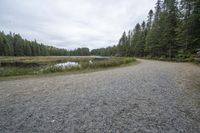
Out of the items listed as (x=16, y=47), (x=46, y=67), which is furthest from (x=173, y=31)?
(x=16, y=47)

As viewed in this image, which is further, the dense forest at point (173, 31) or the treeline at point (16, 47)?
the treeline at point (16, 47)

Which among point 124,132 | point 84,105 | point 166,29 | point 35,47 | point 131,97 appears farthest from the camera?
point 35,47

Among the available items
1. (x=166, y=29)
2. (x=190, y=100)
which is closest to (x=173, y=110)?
(x=190, y=100)

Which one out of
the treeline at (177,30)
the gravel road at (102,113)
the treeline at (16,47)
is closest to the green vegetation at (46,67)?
the gravel road at (102,113)

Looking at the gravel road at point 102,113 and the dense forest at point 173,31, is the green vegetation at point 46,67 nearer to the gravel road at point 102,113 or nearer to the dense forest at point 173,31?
the gravel road at point 102,113

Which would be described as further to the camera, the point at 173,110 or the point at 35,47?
the point at 35,47

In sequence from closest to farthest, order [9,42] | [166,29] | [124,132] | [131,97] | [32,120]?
[124,132] → [32,120] → [131,97] → [166,29] → [9,42]

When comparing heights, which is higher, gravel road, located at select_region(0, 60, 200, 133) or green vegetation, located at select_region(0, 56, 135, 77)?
green vegetation, located at select_region(0, 56, 135, 77)

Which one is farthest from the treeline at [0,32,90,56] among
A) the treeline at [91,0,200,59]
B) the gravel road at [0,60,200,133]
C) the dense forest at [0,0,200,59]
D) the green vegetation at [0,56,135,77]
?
the gravel road at [0,60,200,133]

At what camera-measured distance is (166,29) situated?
25.3 m

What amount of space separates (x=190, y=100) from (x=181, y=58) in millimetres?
19844

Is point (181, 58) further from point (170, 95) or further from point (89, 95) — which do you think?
point (89, 95)

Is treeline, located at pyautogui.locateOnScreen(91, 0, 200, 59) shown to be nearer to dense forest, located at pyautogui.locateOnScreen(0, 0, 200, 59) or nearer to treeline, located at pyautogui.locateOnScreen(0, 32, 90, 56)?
dense forest, located at pyautogui.locateOnScreen(0, 0, 200, 59)

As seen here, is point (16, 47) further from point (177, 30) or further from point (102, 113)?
point (102, 113)
